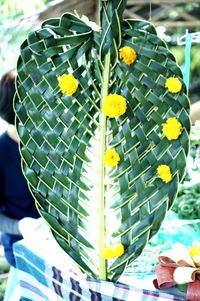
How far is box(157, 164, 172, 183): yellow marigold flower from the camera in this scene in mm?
1047

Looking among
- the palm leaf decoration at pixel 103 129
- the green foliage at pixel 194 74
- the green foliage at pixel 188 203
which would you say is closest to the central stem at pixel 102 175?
the palm leaf decoration at pixel 103 129

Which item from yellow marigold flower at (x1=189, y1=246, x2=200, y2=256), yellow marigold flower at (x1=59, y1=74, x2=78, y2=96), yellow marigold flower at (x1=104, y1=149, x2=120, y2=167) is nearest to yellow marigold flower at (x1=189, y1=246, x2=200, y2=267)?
yellow marigold flower at (x1=189, y1=246, x2=200, y2=256)

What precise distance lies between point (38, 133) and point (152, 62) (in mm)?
276

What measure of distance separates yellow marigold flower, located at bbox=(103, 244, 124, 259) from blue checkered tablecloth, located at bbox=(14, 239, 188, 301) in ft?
0.26

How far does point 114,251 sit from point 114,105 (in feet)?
0.99

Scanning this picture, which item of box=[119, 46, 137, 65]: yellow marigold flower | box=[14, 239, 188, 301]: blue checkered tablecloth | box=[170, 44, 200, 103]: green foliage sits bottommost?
box=[170, 44, 200, 103]: green foliage

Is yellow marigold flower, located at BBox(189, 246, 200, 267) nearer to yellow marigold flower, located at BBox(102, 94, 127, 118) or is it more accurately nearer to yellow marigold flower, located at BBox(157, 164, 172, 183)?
yellow marigold flower, located at BBox(157, 164, 172, 183)

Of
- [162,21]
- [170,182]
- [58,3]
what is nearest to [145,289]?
[170,182]

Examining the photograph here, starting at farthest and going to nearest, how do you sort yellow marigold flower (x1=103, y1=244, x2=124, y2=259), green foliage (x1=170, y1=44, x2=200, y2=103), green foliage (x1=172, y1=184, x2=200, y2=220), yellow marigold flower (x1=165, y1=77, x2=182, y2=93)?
1. green foliage (x1=170, y1=44, x2=200, y2=103)
2. green foliage (x1=172, y1=184, x2=200, y2=220)
3. yellow marigold flower (x1=103, y1=244, x2=124, y2=259)
4. yellow marigold flower (x1=165, y1=77, x2=182, y2=93)

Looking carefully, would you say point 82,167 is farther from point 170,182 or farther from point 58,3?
point 58,3

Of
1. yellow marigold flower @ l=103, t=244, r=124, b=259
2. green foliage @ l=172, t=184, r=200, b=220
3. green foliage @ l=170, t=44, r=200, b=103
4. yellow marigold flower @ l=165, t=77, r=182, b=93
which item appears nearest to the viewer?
yellow marigold flower @ l=165, t=77, r=182, b=93

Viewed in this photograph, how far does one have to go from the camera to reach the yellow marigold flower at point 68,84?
3.45 ft

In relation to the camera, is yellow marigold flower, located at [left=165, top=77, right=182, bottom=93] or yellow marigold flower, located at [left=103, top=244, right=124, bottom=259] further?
yellow marigold flower, located at [left=103, top=244, right=124, bottom=259]

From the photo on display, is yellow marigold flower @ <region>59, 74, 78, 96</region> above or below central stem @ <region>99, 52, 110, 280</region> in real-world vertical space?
above
